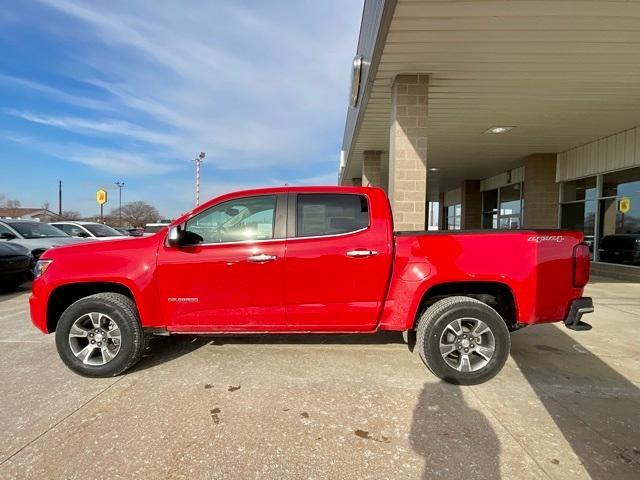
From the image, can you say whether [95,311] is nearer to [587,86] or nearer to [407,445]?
[407,445]

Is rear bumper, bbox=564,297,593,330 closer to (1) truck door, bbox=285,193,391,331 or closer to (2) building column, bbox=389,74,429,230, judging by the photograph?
(1) truck door, bbox=285,193,391,331

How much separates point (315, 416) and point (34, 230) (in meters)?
11.3

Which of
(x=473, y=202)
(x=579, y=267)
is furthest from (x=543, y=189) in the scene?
(x=579, y=267)

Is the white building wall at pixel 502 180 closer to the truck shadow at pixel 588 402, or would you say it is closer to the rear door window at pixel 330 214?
the truck shadow at pixel 588 402

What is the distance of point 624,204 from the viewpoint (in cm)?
1073

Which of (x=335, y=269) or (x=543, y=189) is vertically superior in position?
(x=543, y=189)

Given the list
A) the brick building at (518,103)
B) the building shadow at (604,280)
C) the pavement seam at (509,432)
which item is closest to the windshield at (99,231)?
the brick building at (518,103)

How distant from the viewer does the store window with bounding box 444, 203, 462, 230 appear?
24.5 m

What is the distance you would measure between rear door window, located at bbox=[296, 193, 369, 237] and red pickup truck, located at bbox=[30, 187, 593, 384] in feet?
0.05

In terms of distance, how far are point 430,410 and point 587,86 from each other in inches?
272

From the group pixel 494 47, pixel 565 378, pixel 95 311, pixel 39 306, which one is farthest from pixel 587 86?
pixel 39 306

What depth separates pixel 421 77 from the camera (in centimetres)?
675

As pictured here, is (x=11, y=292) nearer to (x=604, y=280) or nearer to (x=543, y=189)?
(x=604, y=280)

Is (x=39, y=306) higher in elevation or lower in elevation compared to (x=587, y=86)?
lower
